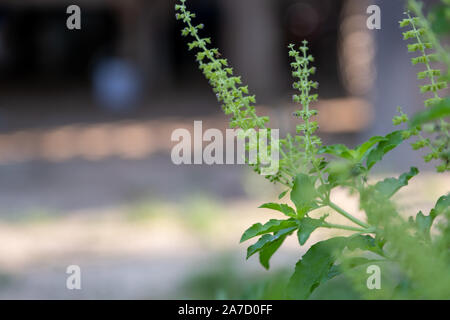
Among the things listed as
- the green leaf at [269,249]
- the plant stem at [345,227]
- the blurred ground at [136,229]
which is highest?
the blurred ground at [136,229]

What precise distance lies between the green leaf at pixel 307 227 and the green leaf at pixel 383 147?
0.41 ft

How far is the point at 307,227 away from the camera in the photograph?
104cm

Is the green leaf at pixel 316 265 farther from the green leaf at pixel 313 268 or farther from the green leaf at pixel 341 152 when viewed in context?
the green leaf at pixel 341 152

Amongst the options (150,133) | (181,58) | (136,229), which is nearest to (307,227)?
(136,229)

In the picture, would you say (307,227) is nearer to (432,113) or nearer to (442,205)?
(442,205)

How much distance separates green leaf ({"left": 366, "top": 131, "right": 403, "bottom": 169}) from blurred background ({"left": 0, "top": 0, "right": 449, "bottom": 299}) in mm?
183

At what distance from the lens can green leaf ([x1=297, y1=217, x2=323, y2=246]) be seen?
3.37 feet

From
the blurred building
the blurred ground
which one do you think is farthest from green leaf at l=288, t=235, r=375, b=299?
the blurred building

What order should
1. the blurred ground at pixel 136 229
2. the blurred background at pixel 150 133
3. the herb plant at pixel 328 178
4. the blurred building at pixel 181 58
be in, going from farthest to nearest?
the blurred building at pixel 181 58, the blurred background at pixel 150 133, the blurred ground at pixel 136 229, the herb plant at pixel 328 178

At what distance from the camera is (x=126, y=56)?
15.1 meters

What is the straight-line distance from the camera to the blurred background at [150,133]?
4926 millimetres

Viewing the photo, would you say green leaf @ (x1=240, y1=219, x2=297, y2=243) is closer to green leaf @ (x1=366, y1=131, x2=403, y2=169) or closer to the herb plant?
the herb plant

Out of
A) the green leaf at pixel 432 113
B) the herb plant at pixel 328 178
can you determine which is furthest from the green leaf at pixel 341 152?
the green leaf at pixel 432 113
